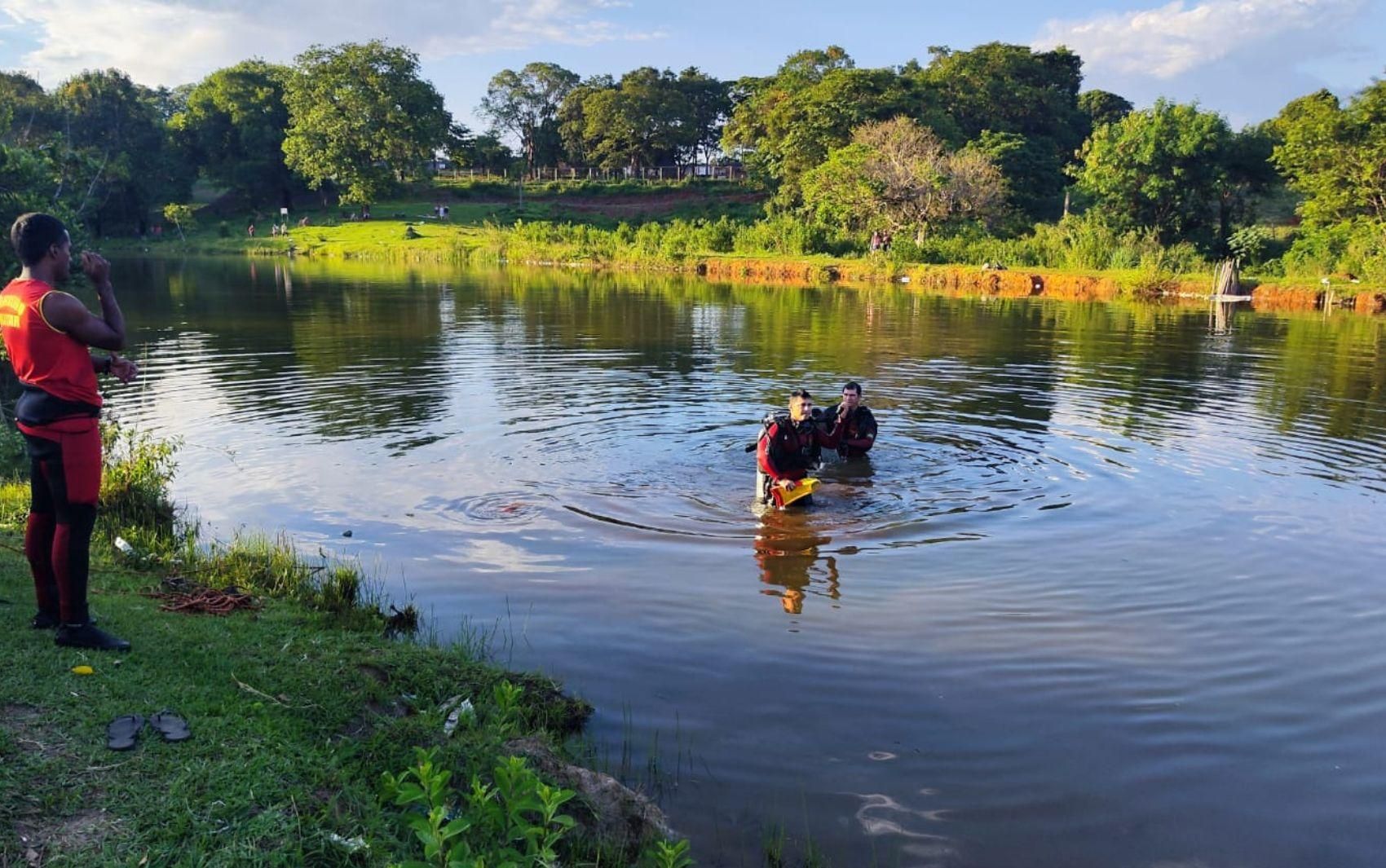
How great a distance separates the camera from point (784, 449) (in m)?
11.4

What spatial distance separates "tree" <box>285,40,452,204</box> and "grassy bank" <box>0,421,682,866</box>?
8566 cm

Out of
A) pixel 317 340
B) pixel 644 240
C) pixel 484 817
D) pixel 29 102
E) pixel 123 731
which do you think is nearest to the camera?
pixel 484 817

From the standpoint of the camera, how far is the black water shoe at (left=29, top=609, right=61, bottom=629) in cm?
554

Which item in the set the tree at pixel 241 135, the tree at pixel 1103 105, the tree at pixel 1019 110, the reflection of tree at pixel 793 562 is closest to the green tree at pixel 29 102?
the tree at pixel 241 135

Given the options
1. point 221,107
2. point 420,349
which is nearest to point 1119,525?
point 420,349

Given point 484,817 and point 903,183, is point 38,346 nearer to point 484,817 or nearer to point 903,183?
point 484,817

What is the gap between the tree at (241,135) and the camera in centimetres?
8944

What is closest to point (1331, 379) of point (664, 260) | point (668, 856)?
point (668, 856)

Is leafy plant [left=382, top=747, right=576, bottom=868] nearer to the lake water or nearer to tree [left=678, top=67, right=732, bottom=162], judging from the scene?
the lake water

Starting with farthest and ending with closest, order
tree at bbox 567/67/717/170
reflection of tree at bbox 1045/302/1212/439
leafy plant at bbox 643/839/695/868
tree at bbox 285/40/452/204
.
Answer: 1. tree at bbox 567/67/717/170
2. tree at bbox 285/40/452/204
3. reflection of tree at bbox 1045/302/1212/439
4. leafy plant at bbox 643/839/695/868

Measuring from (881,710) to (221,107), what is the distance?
336ft

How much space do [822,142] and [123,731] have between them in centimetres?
7083

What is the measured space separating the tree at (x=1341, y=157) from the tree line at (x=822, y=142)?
88 mm

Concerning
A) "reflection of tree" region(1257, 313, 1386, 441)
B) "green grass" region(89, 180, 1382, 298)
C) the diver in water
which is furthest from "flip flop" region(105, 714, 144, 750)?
"green grass" region(89, 180, 1382, 298)
